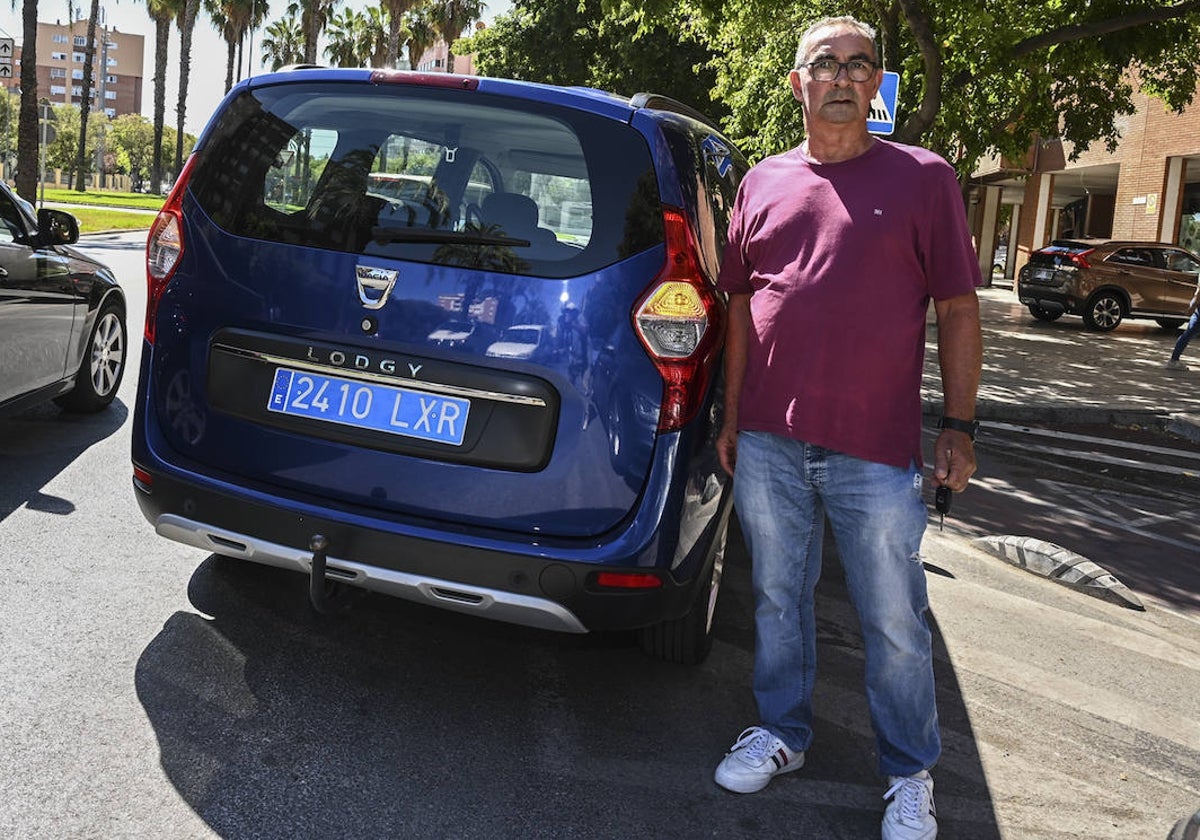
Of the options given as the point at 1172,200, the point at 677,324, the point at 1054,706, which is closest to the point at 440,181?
the point at 677,324

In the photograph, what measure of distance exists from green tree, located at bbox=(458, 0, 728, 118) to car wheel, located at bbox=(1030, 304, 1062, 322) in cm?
999

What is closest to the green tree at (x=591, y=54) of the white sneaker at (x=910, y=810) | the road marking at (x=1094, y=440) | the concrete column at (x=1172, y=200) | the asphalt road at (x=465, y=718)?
the concrete column at (x=1172, y=200)

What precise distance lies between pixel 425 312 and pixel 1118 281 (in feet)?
74.1

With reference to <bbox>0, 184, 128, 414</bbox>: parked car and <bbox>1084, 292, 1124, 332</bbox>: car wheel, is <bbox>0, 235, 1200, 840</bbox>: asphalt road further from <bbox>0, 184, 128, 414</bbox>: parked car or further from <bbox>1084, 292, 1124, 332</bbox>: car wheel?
<bbox>1084, 292, 1124, 332</bbox>: car wheel

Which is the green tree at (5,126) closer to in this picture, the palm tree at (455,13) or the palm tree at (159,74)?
A: the palm tree at (159,74)

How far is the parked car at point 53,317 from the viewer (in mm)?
5980

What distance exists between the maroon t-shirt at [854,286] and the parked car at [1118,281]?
21971 millimetres

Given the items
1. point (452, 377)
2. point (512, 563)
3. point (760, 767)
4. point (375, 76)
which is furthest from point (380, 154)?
point (760, 767)

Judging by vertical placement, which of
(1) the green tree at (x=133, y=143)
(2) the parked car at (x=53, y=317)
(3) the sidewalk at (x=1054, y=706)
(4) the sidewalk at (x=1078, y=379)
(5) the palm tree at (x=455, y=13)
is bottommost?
(3) the sidewalk at (x=1054, y=706)

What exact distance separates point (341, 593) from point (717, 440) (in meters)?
1.17

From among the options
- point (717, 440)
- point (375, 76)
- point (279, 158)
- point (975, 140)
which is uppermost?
point (975, 140)

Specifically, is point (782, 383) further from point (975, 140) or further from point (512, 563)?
point (975, 140)

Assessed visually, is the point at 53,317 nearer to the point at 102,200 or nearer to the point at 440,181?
the point at 440,181

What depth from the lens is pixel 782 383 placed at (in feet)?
10.2
